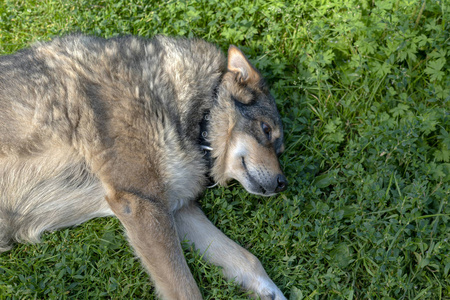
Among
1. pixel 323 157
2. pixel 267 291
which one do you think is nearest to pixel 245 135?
pixel 323 157

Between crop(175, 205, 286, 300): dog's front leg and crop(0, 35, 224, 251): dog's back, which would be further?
crop(175, 205, 286, 300): dog's front leg

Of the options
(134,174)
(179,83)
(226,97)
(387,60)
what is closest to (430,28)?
(387,60)

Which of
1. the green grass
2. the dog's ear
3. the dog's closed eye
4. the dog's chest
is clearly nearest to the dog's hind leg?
the green grass

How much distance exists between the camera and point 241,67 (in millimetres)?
4172

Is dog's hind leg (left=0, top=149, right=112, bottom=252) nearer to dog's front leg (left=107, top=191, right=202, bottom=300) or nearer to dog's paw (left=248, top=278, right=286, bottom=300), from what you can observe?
dog's front leg (left=107, top=191, right=202, bottom=300)

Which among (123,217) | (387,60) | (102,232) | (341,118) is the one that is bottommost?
(102,232)

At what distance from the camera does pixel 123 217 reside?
3443mm

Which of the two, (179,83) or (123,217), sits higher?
(179,83)

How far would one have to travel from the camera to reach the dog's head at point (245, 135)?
3951 millimetres

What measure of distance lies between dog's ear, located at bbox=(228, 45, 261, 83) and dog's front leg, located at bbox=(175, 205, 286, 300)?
1346mm

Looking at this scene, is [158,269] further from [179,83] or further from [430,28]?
[430,28]

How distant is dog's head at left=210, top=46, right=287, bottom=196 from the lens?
3951 mm

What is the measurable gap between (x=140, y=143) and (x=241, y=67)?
4.36ft

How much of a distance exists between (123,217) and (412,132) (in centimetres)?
281
